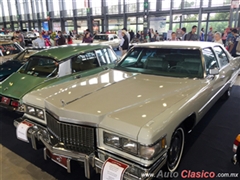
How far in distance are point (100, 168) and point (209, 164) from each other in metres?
1.72

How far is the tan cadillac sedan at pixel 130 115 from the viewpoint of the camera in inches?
76.3

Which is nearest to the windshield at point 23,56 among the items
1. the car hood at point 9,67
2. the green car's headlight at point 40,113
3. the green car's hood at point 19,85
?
the car hood at point 9,67

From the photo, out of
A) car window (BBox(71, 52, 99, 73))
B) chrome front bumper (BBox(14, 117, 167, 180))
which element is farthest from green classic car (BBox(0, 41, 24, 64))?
chrome front bumper (BBox(14, 117, 167, 180))

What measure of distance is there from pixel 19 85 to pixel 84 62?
5.18 feet

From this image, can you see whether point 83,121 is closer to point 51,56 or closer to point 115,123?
point 115,123

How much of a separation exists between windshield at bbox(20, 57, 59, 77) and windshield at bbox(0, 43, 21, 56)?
11.1 feet

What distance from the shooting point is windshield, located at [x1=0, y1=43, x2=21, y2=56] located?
25.2 ft

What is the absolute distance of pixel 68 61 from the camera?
4754 millimetres

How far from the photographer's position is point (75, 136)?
223 centimetres

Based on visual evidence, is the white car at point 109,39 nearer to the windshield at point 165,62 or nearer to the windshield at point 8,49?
the windshield at point 8,49

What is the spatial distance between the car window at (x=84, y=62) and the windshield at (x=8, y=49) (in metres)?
4.27

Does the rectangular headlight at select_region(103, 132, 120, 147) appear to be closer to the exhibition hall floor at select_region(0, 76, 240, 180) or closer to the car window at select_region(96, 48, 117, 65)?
the exhibition hall floor at select_region(0, 76, 240, 180)

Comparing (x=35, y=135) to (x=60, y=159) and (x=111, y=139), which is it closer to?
(x=60, y=159)

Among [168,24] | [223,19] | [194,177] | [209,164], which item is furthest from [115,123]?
[168,24]
